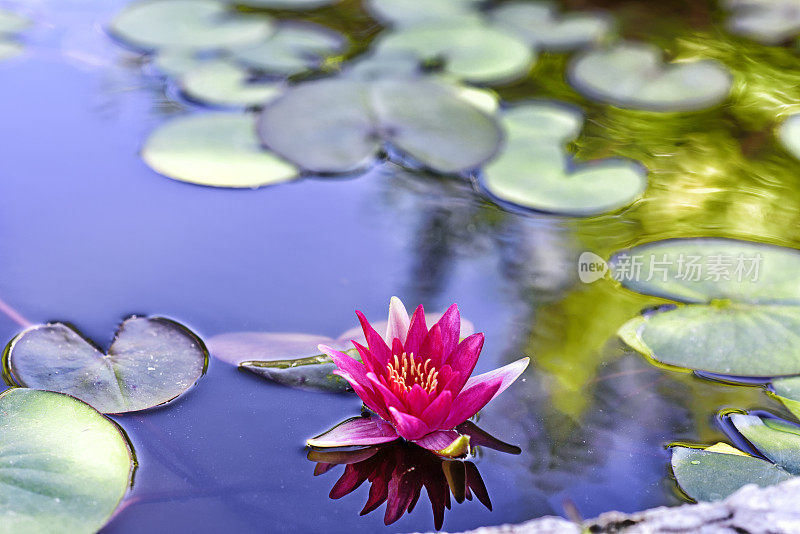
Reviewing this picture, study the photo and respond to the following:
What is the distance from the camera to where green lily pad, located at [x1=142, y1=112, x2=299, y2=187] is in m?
1.98

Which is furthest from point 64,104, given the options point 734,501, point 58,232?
point 734,501

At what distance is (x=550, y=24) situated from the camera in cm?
285

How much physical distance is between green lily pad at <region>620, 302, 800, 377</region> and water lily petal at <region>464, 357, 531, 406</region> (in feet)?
1.05

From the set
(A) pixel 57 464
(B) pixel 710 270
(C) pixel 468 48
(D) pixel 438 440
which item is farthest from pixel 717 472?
(C) pixel 468 48

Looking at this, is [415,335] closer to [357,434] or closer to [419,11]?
[357,434]

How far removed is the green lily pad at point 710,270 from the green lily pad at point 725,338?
4 cm

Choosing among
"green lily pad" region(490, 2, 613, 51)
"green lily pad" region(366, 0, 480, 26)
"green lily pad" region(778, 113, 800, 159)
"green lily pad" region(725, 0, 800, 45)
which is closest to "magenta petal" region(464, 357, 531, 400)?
"green lily pad" region(778, 113, 800, 159)

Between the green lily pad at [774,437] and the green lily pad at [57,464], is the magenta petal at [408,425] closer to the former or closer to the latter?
the green lily pad at [57,464]

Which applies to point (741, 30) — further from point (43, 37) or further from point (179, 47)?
point (43, 37)

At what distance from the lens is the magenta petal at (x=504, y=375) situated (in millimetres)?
1284

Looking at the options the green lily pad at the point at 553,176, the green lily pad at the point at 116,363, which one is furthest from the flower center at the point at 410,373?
the green lily pad at the point at 553,176

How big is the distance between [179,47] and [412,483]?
1.96 metres

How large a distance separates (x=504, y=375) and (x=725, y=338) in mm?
522

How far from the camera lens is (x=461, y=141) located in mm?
2102
